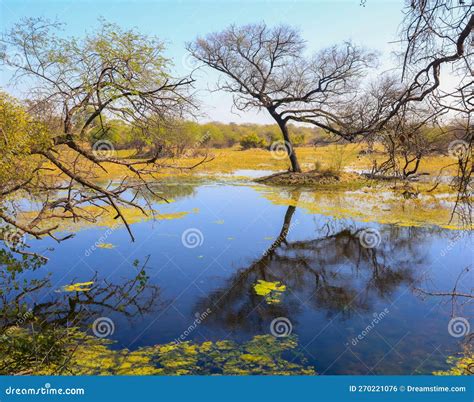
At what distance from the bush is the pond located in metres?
34.3

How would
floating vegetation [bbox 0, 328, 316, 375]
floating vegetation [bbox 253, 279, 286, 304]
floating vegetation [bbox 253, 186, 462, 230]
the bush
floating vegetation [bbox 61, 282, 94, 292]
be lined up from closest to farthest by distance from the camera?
1. floating vegetation [bbox 0, 328, 316, 375]
2. floating vegetation [bbox 253, 279, 286, 304]
3. floating vegetation [bbox 61, 282, 94, 292]
4. floating vegetation [bbox 253, 186, 462, 230]
5. the bush

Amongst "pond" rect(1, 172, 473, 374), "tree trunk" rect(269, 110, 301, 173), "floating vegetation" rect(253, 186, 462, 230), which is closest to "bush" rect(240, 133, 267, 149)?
"tree trunk" rect(269, 110, 301, 173)

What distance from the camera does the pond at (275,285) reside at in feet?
17.7

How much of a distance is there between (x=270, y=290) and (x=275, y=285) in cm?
25

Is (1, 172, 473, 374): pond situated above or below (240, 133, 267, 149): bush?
below

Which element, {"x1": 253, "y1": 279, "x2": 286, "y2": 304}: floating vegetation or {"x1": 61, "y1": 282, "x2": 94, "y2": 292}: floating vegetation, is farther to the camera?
{"x1": 61, "y1": 282, "x2": 94, "y2": 292}: floating vegetation

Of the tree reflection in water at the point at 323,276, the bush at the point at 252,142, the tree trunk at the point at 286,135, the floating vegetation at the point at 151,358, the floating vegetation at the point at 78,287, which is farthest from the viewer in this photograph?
the bush at the point at 252,142

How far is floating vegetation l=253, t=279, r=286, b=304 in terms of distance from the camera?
21.9 ft

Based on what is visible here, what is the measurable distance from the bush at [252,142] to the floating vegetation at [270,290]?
1530 inches

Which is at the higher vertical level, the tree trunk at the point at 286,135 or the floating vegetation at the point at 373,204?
the tree trunk at the point at 286,135

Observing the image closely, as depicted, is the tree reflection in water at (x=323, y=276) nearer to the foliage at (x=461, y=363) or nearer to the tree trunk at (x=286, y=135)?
the foliage at (x=461, y=363)

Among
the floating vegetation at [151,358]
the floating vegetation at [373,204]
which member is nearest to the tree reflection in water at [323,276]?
the floating vegetation at [151,358]

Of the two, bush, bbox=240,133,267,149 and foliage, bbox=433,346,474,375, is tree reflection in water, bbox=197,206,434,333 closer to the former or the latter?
foliage, bbox=433,346,474,375

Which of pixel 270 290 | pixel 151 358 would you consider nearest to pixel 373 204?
pixel 270 290
